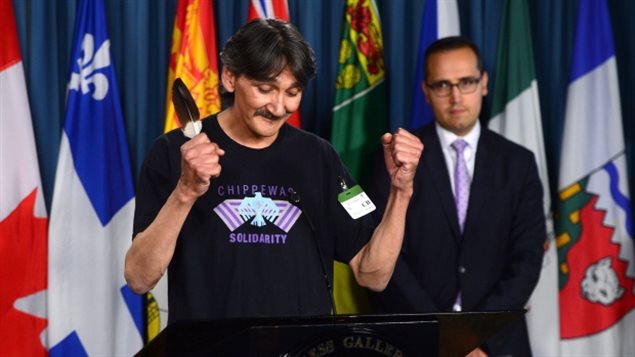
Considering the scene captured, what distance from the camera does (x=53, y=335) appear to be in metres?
4.00

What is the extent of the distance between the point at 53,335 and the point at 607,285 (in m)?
2.30

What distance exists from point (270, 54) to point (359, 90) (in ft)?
6.24

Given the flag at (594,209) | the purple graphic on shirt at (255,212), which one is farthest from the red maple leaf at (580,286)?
the purple graphic on shirt at (255,212)

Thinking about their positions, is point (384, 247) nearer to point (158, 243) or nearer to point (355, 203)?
point (355, 203)

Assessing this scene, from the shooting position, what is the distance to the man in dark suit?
12.3 feet

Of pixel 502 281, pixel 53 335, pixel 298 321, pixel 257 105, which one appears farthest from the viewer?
pixel 53 335

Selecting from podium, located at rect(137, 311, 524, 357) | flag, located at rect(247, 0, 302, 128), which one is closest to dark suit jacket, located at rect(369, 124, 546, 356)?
flag, located at rect(247, 0, 302, 128)

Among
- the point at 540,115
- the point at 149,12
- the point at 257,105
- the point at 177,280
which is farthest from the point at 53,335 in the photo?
the point at 540,115

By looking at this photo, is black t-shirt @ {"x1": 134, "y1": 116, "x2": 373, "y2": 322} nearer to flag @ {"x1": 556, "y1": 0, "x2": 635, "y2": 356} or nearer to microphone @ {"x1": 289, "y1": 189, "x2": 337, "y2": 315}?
microphone @ {"x1": 289, "y1": 189, "x2": 337, "y2": 315}

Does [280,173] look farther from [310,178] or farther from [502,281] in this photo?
[502,281]

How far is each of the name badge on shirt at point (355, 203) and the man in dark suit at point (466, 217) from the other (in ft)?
4.27

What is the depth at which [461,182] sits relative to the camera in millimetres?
3938

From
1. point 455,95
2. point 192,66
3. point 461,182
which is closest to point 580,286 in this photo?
point 461,182

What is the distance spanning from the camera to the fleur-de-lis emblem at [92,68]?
407 cm
